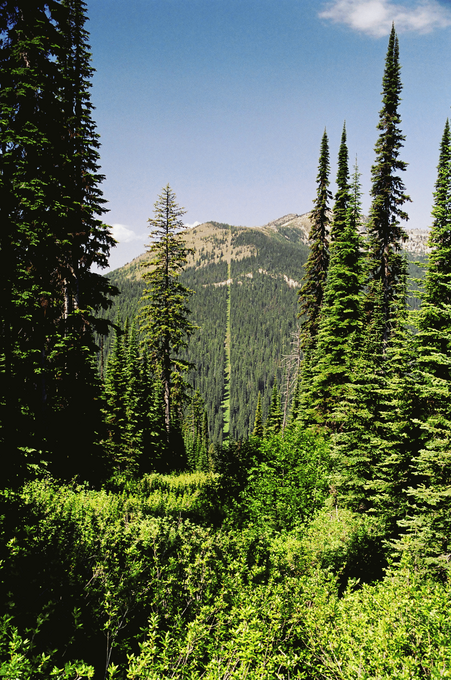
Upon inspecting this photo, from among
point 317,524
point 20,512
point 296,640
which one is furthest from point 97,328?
point 296,640

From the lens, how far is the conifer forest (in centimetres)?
455

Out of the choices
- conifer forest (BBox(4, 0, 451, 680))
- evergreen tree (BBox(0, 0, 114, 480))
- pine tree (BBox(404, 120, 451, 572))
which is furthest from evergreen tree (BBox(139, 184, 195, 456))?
pine tree (BBox(404, 120, 451, 572))

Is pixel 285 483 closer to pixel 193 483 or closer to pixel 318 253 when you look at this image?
pixel 193 483

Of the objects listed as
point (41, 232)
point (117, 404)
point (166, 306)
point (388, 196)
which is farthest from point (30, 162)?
point (117, 404)

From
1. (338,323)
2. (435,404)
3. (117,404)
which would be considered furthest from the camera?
(117,404)

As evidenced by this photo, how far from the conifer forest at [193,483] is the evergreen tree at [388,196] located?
0.11 m

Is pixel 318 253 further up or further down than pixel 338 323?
further up

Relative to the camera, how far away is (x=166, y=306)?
70.9ft

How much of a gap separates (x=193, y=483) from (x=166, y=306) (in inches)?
404

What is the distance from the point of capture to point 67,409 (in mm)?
12859

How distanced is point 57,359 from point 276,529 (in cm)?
1005

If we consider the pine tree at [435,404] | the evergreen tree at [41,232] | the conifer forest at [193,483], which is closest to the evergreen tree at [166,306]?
the conifer forest at [193,483]

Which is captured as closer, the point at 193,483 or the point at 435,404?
the point at 435,404

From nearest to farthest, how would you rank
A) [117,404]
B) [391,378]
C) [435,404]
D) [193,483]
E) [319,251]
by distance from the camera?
[435,404]
[391,378]
[193,483]
[319,251]
[117,404]
